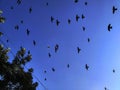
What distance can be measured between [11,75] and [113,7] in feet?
47.9

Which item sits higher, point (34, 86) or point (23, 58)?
point (23, 58)

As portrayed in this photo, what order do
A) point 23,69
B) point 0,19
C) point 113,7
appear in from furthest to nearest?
point 23,69
point 0,19
point 113,7

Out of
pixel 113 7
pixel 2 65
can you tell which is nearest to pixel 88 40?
pixel 113 7

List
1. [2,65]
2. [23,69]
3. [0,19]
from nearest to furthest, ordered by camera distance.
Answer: [0,19] → [2,65] → [23,69]

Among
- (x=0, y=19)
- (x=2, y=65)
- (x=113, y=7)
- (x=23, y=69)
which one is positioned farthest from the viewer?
(x=23, y=69)

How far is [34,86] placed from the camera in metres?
40.6

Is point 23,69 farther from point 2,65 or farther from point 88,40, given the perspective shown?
point 88,40

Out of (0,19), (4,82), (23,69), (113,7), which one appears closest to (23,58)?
(23,69)

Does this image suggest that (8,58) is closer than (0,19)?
No

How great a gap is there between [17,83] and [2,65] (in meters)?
2.87

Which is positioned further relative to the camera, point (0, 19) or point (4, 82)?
point (4, 82)

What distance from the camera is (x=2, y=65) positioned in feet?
127

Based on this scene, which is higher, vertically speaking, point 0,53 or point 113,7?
point 0,53

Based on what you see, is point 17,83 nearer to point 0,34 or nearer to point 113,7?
point 0,34
